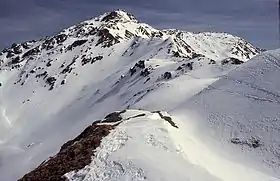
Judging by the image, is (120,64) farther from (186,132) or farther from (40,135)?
(186,132)

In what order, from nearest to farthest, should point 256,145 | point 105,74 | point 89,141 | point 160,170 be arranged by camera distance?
1. point 160,170
2. point 89,141
3. point 256,145
4. point 105,74

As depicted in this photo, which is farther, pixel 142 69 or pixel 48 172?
pixel 142 69

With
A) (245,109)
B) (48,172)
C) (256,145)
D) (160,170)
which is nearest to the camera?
(160,170)

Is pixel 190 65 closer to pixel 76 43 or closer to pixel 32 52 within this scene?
pixel 76 43

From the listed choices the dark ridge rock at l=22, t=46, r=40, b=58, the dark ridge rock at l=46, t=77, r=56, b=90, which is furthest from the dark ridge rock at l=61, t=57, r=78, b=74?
the dark ridge rock at l=22, t=46, r=40, b=58

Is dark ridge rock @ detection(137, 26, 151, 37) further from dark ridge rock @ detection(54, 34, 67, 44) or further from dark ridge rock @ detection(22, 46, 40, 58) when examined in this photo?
dark ridge rock @ detection(22, 46, 40, 58)

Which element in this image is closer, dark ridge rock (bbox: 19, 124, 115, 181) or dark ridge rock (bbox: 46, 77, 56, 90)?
dark ridge rock (bbox: 19, 124, 115, 181)

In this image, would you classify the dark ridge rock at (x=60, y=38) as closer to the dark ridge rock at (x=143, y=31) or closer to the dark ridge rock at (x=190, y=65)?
the dark ridge rock at (x=143, y=31)

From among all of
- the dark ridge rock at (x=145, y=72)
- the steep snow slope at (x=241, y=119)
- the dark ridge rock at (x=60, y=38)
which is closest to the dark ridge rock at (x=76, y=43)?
the dark ridge rock at (x=60, y=38)

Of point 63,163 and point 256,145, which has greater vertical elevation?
point 63,163

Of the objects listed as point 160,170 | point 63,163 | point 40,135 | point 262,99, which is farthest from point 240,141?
point 40,135

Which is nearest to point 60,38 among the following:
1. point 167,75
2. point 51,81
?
point 51,81
